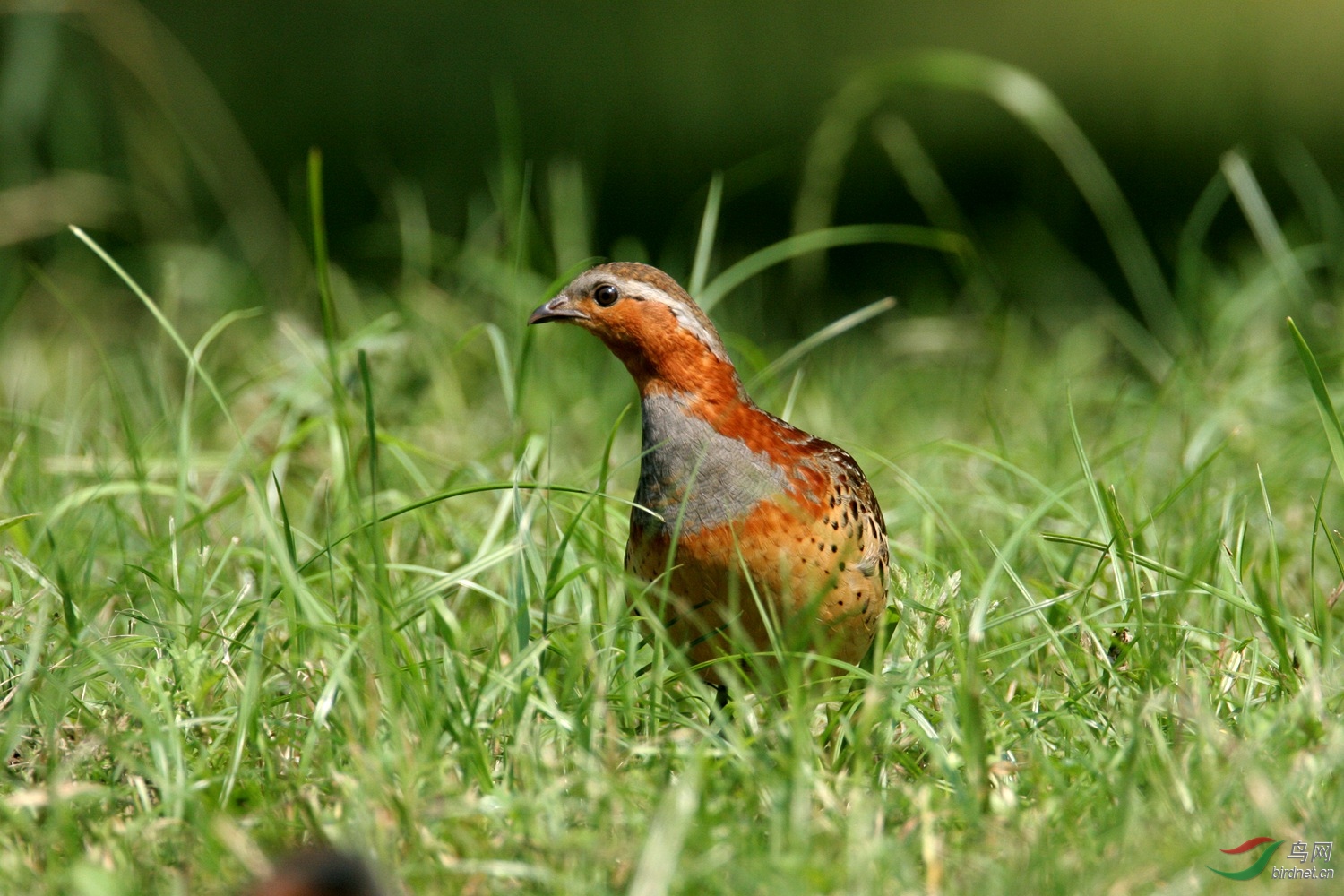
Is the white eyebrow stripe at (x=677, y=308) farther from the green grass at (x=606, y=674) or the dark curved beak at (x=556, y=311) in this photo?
the green grass at (x=606, y=674)

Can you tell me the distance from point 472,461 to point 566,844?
69.8 inches

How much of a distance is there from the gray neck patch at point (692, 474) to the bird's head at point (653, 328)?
0.07m

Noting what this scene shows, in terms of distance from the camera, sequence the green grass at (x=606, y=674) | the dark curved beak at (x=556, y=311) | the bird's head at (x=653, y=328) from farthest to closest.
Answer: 1. the dark curved beak at (x=556, y=311)
2. the bird's head at (x=653, y=328)
3. the green grass at (x=606, y=674)

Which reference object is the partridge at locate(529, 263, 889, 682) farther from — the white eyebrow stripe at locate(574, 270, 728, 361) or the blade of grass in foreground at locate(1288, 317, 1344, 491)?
the blade of grass in foreground at locate(1288, 317, 1344, 491)

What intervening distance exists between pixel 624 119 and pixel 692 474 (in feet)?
27.9

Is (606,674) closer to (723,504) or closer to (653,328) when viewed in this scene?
(723,504)

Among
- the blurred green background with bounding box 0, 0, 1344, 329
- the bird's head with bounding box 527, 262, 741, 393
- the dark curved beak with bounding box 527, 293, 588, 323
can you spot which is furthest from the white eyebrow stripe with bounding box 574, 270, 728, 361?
the blurred green background with bounding box 0, 0, 1344, 329

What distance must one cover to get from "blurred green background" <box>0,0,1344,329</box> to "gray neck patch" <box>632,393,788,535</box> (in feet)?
5.30

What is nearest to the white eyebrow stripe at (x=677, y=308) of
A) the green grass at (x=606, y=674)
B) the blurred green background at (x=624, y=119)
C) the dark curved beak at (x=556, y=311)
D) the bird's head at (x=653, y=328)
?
the bird's head at (x=653, y=328)

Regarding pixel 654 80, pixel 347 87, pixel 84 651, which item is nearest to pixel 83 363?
pixel 84 651

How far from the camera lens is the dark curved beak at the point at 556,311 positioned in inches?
142

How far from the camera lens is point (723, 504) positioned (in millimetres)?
3111

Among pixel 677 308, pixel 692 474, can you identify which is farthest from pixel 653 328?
pixel 692 474

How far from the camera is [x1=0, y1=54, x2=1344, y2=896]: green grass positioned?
93.2 inches
